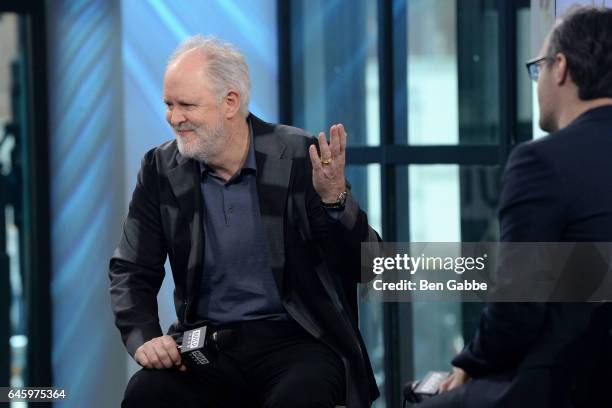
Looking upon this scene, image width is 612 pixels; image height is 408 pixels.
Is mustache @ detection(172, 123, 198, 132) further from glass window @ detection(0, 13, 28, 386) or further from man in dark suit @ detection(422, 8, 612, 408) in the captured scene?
glass window @ detection(0, 13, 28, 386)

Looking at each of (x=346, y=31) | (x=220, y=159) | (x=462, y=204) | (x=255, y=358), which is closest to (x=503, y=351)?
(x=255, y=358)

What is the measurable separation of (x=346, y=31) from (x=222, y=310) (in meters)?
1.96

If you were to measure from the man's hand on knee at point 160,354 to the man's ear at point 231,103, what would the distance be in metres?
0.59

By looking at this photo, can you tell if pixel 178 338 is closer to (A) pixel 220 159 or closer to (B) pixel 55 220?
(A) pixel 220 159

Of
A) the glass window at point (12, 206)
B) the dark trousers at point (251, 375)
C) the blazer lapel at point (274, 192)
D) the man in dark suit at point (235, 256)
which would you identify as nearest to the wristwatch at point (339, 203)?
the man in dark suit at point (235, 256)

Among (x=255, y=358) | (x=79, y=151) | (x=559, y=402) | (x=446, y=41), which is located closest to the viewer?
(x=559, y=402)

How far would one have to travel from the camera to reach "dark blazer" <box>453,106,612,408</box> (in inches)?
85.4

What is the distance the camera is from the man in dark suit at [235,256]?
2844 millimetres

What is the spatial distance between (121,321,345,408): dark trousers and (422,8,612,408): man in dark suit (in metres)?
0.59

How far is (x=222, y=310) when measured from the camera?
294 centimetres

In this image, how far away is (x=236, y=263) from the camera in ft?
9.54

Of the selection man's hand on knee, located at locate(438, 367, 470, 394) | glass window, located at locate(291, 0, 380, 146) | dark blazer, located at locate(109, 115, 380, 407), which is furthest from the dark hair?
glass window, located at locate(291, 0, 380, 146)

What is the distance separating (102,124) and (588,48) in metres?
3.00

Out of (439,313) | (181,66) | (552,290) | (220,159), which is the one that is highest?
(181,66)
